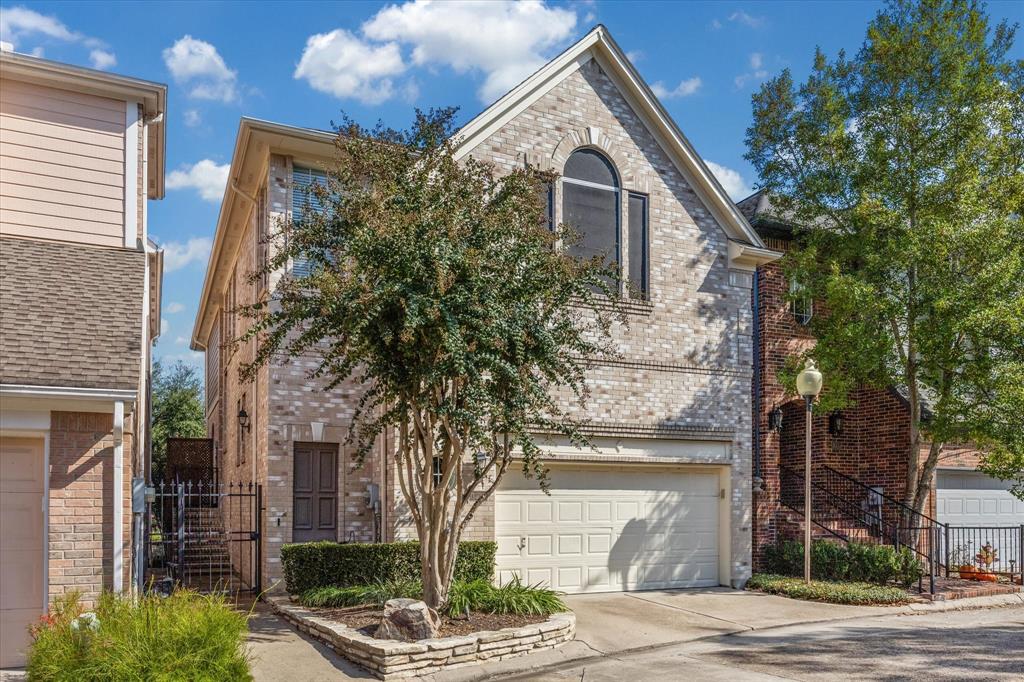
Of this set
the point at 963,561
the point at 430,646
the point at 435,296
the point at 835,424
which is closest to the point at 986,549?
A: the point at 963,561

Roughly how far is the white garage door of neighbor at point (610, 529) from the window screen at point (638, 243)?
330 cm

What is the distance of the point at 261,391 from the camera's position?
47.5 feet

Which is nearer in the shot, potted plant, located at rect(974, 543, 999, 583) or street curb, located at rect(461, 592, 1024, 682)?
street curb, located at rect(461, 592, 1024, 682)

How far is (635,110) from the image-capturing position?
16.1 m

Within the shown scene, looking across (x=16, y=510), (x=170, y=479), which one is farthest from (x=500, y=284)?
(x=170, y=479)

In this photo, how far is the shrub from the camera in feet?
23.7

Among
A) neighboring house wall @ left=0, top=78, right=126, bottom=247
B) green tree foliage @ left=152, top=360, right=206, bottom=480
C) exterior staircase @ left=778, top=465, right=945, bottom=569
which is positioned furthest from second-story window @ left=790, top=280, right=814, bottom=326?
green tree foliage @ left=152, top=360, right=206, bottom=480

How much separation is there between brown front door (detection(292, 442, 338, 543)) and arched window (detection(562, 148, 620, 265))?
534 cm

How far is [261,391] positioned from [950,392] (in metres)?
12.0

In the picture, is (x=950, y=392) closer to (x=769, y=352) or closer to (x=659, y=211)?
(x=769, y=352)

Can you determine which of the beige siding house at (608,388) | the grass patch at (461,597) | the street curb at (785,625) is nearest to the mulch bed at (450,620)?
the grass patch at (461,597)

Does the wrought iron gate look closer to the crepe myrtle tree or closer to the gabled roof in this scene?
the crepe myrtle tree

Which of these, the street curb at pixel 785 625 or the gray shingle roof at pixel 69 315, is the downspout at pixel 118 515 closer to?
the gray shingle roof at pixel 69 315

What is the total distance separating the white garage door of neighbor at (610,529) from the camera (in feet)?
46.4
